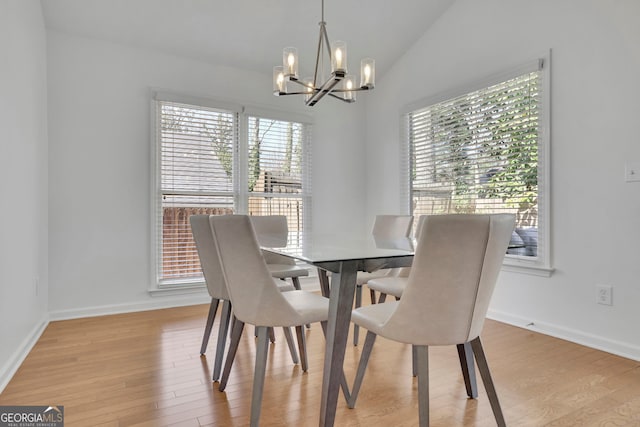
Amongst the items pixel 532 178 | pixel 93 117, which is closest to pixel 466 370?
pixel 532 178

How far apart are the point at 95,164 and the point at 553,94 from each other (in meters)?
3.87

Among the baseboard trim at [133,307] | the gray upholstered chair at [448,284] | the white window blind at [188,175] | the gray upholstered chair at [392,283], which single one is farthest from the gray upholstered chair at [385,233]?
the baseboard trim at [133,307]

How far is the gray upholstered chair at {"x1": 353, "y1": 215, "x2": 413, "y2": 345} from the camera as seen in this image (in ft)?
8.98

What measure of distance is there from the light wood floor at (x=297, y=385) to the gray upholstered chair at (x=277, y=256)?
18.6 inches

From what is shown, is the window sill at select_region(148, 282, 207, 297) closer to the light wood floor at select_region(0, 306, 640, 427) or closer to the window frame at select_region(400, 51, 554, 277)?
the light wood floor at select_region(0, 306, 640, 427)

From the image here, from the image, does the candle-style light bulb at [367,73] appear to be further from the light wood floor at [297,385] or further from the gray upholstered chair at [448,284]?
the light wood floor at [297,385]

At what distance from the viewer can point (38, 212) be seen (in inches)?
113

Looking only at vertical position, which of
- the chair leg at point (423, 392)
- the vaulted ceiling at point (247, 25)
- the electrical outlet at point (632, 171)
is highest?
the vaulted ceiling at point (247, 25)

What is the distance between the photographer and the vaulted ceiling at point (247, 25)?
315 centimetres

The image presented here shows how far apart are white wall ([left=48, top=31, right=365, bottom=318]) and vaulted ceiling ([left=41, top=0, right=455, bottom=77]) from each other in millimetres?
175

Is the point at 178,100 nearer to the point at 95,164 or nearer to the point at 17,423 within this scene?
the point at 95,164

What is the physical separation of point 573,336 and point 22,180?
3935 millimetres

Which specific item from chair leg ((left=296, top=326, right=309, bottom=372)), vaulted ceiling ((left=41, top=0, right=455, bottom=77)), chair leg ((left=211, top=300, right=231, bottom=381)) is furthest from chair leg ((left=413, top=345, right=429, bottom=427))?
Result: vaulted ceiling ((left=41, top=0, right=455, bottom=77))

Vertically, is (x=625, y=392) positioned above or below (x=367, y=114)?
below
